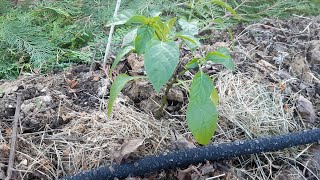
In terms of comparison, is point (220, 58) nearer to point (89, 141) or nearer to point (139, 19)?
point (139, 19)

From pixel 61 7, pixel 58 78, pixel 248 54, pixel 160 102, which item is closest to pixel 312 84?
pixel 248 54

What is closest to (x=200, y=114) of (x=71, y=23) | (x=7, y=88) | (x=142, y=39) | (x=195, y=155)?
(x=195, y=155)

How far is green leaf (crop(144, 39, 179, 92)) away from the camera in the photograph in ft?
3.65

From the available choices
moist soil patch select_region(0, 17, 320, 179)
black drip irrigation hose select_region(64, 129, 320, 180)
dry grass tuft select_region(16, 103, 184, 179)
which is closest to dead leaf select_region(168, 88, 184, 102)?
moist soil patch select_region(0, 17, 320, 179)

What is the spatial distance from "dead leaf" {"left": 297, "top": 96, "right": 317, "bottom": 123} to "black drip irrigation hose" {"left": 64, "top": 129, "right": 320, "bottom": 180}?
15cm

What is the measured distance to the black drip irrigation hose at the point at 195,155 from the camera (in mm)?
1343

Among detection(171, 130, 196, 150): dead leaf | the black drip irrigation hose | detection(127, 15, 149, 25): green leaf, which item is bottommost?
the black drip irrigation hose

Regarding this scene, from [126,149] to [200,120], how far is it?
28 cm

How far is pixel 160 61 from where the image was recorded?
114 centimetres

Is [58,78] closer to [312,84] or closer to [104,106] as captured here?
[104,106]

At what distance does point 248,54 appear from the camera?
78.6 inches

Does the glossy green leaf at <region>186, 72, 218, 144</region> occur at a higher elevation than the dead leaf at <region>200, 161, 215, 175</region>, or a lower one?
higher

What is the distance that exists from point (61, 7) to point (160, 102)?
1.16 meters

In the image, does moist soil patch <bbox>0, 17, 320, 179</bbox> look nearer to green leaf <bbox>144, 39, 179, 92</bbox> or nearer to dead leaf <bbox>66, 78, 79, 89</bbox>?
dead leaf <bbox>66, 78, 79, 89</bbox>
